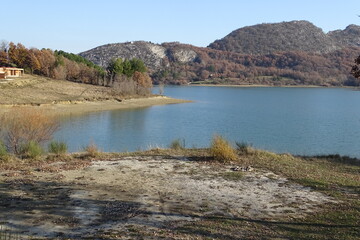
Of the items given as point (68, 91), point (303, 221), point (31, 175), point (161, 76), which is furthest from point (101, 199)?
point (161, 76)

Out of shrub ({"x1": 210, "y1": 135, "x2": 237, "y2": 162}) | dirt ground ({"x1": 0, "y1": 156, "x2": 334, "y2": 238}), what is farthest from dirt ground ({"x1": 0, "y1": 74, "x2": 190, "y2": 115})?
dirt ground ({"x1": 0, "y1": 156, "x2": 334, "y2": 238})

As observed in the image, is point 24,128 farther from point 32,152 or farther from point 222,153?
point 222,153

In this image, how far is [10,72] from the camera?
74375 mm

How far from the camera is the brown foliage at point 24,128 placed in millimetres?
17391

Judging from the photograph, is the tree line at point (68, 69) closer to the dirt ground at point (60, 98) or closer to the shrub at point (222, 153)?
the dirt ground at point (60, 98)

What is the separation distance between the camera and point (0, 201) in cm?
922

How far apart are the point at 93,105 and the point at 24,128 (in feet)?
142

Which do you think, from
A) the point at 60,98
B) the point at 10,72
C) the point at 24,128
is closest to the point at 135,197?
the point at 24,128

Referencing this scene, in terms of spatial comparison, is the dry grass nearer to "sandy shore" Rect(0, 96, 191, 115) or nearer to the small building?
"sandy shore" Rect(0, 96, 191, 115)

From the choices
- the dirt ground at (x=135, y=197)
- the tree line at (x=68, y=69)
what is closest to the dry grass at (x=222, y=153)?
the dirt ground at (x=135, y=197)

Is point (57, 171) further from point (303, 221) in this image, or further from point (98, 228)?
point (303, 221)

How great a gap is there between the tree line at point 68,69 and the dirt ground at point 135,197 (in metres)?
69.6

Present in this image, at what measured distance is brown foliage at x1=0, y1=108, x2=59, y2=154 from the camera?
17.4 meters

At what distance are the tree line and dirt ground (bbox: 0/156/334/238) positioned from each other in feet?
228
